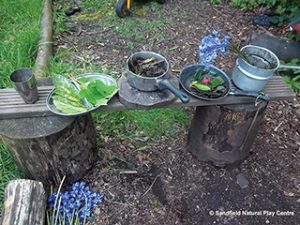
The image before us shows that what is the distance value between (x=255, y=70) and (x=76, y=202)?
1590mm

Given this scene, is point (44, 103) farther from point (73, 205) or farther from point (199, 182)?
point (199, 182)

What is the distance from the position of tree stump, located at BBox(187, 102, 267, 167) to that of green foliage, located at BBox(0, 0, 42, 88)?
1951 millimetres

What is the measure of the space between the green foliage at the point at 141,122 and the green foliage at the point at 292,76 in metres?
1.24

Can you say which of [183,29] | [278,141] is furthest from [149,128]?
[183,29]

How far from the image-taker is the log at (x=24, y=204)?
2.01 metres

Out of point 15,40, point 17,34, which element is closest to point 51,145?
point 15,40

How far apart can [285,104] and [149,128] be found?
147 cm

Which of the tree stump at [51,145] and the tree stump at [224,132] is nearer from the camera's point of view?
the tree stump at [51,145]

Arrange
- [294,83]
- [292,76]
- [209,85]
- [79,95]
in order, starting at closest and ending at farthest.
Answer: [79,95] < [209,85] < [294,83] < [292,76]

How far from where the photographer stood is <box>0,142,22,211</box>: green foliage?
2.52 m

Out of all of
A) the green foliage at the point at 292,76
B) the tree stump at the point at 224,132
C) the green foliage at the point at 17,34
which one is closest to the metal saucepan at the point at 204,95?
the tree stump at the point at 224,132

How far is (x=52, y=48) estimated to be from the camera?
3744 mm

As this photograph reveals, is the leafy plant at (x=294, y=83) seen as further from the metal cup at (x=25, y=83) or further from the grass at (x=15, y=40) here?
the grass at (x=15, y=40)

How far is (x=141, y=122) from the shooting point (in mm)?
3033
